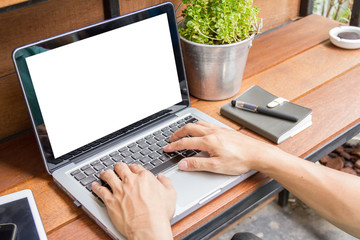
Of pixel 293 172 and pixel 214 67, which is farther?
A: pixel 214 67

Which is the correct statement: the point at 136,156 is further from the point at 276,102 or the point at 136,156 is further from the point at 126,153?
the point at 276,102

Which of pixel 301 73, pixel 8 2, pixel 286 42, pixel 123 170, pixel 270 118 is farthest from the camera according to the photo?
pixel 286 42

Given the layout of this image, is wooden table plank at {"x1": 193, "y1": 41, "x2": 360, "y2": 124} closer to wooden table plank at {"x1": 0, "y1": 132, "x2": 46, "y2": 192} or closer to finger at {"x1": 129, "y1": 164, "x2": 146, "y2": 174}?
finger at {"x1": 129, "y1": 164, "x2": 146, "y2": 174}

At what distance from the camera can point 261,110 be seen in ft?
3.68

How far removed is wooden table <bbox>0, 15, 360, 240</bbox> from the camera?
87cm

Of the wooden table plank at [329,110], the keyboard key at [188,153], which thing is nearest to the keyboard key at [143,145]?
the keyboard key at [188,153]

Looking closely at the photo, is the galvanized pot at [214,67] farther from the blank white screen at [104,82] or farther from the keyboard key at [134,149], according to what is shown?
the keyboard key at [134,149]

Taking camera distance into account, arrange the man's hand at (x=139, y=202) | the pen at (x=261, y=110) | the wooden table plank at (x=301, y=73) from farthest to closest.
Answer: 1. the wooden table plank at (x=301, y=73)
2. the pen at (x=261, y=110)
3. the man's hand at (x=139, y=202)

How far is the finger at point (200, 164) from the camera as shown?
0.91 metres

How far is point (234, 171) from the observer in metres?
0.92

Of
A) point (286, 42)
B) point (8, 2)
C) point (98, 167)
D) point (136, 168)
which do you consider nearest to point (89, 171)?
point (98, 167)

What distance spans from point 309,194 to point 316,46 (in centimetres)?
77

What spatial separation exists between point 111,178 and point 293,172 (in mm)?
408

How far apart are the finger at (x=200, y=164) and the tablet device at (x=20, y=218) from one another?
12.9 inches
